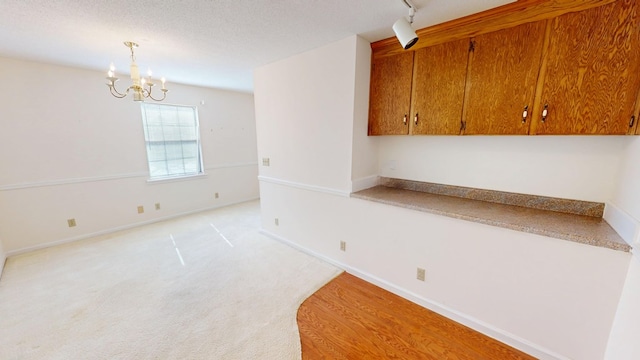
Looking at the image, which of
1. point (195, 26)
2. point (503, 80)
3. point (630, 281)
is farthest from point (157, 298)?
point (503, 80)

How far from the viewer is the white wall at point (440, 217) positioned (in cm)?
145

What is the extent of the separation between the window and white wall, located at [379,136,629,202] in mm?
3758

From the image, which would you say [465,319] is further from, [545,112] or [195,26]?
[195,26]

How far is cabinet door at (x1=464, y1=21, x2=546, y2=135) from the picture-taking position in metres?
1.60

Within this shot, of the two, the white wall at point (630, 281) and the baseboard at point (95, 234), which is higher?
the white wall at point (630, 281)

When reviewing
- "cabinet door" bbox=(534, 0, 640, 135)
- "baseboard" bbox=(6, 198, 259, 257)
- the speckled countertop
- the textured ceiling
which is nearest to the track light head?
the textured ceiling

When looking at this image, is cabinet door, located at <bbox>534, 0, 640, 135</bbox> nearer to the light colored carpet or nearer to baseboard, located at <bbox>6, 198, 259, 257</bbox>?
the light colored carpet

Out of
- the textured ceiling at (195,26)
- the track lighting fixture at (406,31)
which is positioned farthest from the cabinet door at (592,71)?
the track lighting fixture at (406,31)

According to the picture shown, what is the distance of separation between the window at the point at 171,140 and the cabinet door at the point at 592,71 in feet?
15.9

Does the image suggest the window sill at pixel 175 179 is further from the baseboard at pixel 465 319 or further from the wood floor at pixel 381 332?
the wood floor at pixel 381 332

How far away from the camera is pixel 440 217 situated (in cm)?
185

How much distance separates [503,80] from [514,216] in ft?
3.32

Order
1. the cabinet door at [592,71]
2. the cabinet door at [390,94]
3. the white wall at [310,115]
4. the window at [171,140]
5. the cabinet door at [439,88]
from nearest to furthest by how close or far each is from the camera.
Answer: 1. the cabinet door at [592,71]
2. the cabinet door at [439,88]
3. the cabinet door at [390,94]
4. the white wall at [310,115]
5. the window at [171,140]

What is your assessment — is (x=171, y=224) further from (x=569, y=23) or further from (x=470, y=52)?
(x=569, y=23)
